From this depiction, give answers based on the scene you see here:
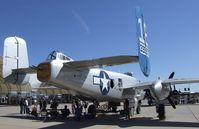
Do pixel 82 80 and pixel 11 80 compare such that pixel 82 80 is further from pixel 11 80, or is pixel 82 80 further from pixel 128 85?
pixel 128 85

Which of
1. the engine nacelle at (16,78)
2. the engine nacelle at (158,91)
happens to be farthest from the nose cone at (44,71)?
the engine nacelle at (158,91)

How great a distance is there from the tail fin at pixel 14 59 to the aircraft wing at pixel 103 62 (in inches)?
303

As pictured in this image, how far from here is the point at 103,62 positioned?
19578 millimetres

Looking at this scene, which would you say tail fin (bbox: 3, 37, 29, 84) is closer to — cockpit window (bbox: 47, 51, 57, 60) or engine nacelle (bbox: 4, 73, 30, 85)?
engine nacelle (bbox: 4, 73, 30, 85)

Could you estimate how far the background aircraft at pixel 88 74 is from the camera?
19609 mm

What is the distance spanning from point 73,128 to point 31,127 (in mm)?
2529

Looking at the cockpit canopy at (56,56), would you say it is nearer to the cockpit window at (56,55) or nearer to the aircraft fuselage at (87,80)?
the cockpit window at (56,55)

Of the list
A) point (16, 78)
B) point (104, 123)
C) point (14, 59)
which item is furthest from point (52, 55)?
point (14, 59)

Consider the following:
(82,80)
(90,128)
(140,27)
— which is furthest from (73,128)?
(140,27)

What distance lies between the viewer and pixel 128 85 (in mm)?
30906

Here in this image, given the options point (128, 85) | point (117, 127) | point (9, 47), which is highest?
point (9, 47)

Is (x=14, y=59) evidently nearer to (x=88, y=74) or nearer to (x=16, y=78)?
(x=16, y=78)

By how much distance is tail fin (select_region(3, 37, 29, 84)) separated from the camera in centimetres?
2652

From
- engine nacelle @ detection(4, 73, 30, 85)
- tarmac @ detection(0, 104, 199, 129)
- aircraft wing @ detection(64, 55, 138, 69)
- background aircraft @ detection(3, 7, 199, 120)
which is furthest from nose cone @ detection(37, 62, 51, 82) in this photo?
engine nacelle @ detection(4, 73, 30, 85)
